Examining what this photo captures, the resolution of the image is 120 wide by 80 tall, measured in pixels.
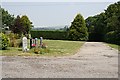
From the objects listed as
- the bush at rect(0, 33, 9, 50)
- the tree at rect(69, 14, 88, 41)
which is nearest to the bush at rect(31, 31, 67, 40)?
the tree at rect(69, 14, 88, 41)

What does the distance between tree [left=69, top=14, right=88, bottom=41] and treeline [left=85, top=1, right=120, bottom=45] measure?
276cm

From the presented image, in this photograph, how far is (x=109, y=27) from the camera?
44.9 metres

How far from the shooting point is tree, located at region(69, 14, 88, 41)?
54344mm

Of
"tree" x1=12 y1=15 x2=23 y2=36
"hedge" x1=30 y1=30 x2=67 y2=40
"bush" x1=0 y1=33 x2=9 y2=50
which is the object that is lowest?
"bush" x1=0 y1=33 x2=9 y2=50

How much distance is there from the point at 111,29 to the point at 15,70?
1336 inches

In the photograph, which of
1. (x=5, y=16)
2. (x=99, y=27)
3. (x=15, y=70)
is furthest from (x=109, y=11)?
(x=15, y=70)

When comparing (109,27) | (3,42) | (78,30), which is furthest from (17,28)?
(3,42)

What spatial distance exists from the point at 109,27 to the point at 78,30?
10548 mm

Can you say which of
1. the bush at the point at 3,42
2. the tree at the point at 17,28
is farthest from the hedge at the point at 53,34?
the bush at the point at 3,42

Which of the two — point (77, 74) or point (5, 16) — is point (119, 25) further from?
point (5, 16)

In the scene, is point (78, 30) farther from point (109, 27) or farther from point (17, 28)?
point (17, 28)

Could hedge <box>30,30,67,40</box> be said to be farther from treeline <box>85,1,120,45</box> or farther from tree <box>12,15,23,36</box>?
tree <box>12,15,23,36</box>

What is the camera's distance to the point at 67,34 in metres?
56.8

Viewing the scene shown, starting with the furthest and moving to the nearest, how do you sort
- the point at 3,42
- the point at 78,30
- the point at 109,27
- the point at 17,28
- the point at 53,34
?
the point at 53,34 < the point at 78,30 < the point at 109,27 < the point at 17,28 < the point at 3,42
